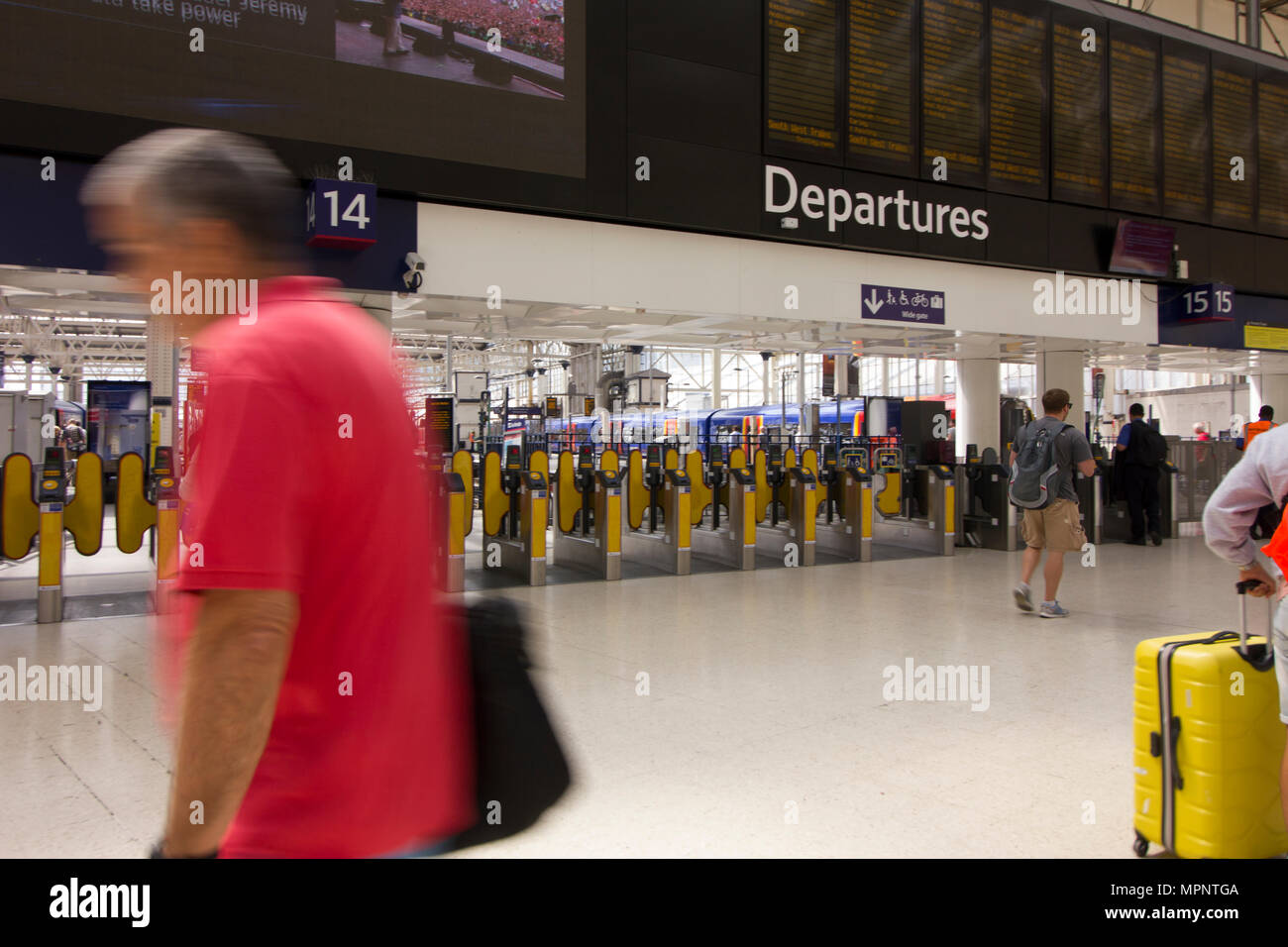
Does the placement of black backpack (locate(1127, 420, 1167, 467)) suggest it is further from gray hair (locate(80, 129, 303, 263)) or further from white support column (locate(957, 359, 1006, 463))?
gray hair (locate(80, 129, 303, 263))

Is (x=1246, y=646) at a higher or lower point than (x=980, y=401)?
lower

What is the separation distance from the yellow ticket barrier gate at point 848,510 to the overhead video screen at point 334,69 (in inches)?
180

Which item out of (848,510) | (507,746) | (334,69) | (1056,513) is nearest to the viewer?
(507,746)

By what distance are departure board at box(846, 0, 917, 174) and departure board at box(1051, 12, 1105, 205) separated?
1.88 meters

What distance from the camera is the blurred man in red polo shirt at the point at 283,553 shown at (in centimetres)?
99

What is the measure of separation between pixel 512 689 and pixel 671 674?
3.65m

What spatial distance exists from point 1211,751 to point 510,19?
6.61 meters

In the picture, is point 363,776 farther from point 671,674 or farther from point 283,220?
point 671,674

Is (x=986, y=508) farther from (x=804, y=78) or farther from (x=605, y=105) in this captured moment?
(x=605, y=105)

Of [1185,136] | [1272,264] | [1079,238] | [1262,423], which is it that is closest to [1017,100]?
[1079,238]

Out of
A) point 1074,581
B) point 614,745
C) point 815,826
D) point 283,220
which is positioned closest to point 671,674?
point 614,745

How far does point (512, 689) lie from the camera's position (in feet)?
4.03

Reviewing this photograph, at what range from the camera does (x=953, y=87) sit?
28.8 ft

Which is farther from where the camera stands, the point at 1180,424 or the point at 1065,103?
the point at 1180,424
